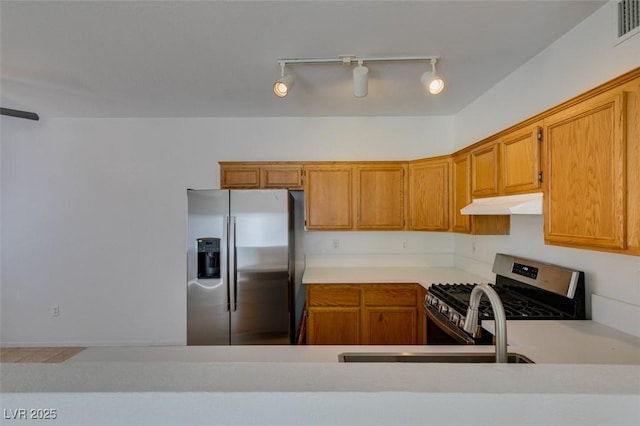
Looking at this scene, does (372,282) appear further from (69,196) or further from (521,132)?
(69,196)

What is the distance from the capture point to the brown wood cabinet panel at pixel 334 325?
2.75 meters

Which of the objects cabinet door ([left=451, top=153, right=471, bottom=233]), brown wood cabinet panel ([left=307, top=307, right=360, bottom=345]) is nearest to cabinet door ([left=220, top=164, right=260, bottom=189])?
brown wood cabinet panel ([left=307, top=307, right=360, bottom=345])

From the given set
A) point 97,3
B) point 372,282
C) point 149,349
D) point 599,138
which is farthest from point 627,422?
point 97,3

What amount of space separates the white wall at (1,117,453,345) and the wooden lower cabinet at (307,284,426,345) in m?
0.77

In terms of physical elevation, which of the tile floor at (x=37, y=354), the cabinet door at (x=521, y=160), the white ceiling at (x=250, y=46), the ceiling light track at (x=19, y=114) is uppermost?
the white ceiling at (x=250, y=46)

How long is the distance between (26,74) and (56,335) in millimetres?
2759

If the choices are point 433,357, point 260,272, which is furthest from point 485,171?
point 260,272

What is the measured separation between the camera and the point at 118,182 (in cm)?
337

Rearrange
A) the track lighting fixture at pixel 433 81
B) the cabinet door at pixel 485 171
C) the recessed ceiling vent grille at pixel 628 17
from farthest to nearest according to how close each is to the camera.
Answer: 1. the cabinet door at pixel 485 171
2. the track lighting fixture at pixel 433 81
3. the recessed ceiling vent grille at pixel 628 17

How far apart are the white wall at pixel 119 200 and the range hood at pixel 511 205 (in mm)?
1394

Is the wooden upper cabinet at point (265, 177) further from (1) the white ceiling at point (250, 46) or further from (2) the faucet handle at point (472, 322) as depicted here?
(2) the faucet handle at point (472, 322)

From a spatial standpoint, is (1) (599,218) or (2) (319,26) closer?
(1) (599,218)

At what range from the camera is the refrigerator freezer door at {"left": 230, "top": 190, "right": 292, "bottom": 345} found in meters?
2.59

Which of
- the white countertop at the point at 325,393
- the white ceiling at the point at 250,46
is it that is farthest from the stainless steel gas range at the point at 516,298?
the white ceiling at the point at 250,46
